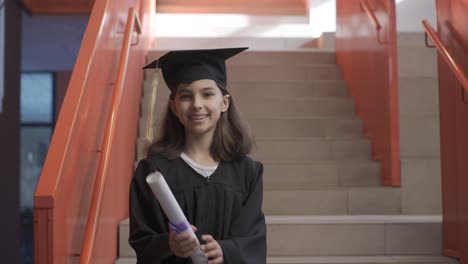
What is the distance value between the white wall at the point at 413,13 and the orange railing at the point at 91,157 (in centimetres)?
371

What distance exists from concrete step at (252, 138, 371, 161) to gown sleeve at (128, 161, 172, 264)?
2962 millimetres

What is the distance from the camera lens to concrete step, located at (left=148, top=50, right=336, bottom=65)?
6422mm

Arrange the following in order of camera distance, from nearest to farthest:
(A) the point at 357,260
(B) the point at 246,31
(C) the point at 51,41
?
(A) the point at 357,260 → (B) the point at 246,31 → (C) the point at 51,41

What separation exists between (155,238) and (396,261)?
206cm

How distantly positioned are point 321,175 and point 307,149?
0.35 metres

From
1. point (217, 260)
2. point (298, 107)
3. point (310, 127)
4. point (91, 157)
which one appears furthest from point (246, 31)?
point (217, 260)

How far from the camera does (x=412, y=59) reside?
234 inches

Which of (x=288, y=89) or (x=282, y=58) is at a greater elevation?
(x=282, y=58)

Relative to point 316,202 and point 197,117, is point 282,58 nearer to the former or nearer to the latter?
point 316,202

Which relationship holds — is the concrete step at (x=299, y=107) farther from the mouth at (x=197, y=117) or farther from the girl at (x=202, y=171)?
the mouth at (x=197, y=117)

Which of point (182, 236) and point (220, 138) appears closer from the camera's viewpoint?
point (182, 236)

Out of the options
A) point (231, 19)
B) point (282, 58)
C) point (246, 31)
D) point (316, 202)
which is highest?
point (231, 19)

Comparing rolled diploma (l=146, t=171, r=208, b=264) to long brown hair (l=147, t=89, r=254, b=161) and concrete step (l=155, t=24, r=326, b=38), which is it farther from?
concrete step (l=155, t=24, r=326, b=38)

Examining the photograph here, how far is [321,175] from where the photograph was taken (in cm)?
484
